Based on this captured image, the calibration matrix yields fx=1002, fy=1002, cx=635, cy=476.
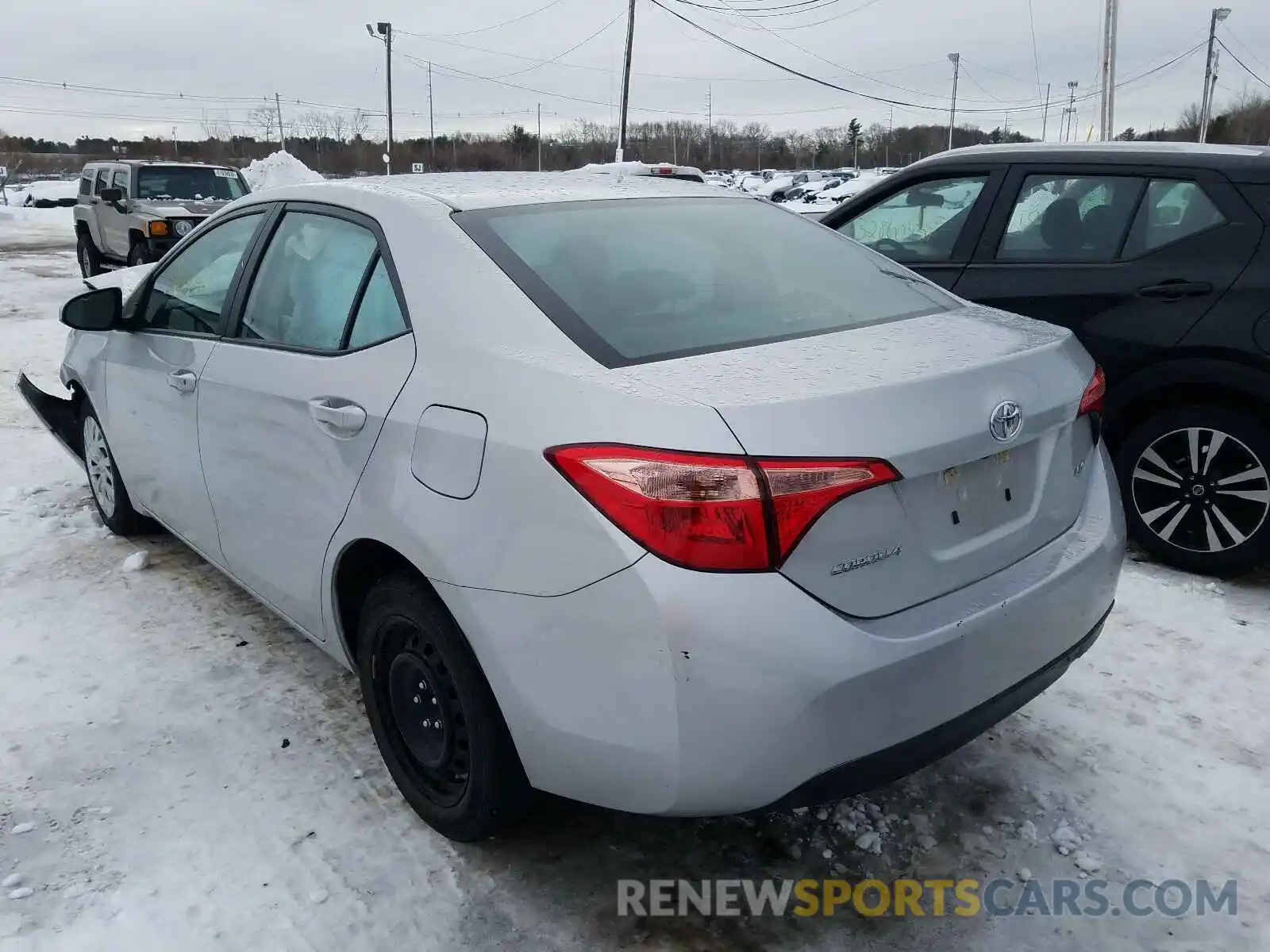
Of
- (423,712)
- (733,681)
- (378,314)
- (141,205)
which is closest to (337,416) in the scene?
(378,314)

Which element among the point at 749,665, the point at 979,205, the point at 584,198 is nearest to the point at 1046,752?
the point at 749,665

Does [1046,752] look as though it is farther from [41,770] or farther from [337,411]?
[41,770]

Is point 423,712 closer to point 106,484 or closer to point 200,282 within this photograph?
point 200,282

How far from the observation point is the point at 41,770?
2.89m

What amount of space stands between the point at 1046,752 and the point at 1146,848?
1.45ft

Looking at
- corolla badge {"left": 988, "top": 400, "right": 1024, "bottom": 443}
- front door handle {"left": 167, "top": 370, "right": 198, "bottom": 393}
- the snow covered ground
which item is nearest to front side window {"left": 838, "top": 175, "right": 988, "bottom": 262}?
the snow covered ground

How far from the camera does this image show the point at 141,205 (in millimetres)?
14180

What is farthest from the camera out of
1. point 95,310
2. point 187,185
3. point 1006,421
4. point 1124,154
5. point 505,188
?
point 187,185

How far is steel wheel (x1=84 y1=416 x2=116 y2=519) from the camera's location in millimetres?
4535

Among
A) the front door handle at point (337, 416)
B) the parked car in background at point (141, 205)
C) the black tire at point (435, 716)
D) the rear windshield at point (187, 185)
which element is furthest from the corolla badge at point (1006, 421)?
the rear windshield at point (187, 185)

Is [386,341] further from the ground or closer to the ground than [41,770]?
further from the ground

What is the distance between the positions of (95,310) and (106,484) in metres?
1.11

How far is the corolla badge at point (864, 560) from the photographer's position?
6.26ft

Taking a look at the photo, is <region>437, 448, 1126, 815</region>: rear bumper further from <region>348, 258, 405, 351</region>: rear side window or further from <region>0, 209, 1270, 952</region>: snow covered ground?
<region>348, 258, 405, 351</region>: rear side window
